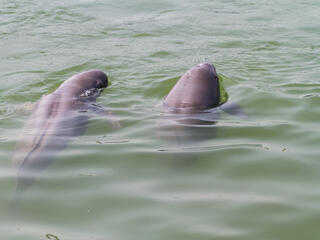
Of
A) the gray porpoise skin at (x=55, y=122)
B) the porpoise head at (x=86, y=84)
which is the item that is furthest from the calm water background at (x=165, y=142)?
the porpoise head at (x=86, y=84)

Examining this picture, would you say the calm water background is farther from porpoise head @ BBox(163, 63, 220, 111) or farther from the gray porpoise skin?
porpoise head @ BBox(163, 63, 220, 111)

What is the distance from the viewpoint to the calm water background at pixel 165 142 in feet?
13.9

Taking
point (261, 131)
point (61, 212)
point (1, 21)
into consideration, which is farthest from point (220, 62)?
point (1, 21)

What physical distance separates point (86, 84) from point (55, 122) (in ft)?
7.39

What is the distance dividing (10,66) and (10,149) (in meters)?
4.89

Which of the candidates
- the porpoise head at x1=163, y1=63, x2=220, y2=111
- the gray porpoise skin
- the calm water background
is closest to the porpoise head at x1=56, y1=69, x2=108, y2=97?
the gray porpoise skin

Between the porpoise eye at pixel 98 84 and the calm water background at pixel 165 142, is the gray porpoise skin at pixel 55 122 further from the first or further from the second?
the calm water background at pixel 165 142

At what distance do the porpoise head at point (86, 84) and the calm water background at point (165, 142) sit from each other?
0.96 ft

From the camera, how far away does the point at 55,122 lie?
6879 millimetres

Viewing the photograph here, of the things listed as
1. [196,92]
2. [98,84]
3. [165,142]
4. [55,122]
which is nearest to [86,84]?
[98,84]

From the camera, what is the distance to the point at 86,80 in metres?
9.16

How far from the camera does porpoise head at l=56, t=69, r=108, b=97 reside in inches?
340

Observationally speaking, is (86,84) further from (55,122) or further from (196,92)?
(196,92)

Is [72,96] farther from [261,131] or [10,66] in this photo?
[261,131]
